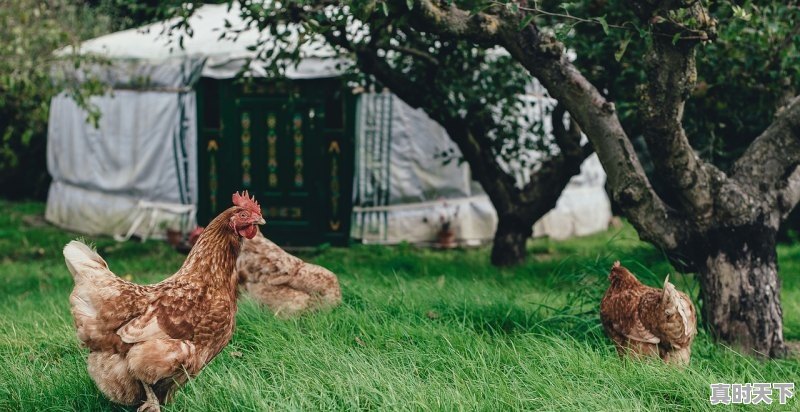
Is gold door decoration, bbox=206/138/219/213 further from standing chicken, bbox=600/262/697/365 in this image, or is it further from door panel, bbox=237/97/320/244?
standing chicken, bbox=600/262/697/365

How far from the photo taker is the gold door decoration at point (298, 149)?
10.4m

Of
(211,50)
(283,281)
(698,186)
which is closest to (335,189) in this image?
(211,50)

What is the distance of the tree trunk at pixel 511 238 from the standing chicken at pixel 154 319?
4.87 meters

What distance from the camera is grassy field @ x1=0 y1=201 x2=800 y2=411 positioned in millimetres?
3756

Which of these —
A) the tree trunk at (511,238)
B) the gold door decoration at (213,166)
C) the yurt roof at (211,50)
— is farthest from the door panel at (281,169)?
the tree trunk at (511,238)

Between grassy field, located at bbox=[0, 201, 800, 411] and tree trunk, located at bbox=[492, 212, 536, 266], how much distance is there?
1781 millimetres

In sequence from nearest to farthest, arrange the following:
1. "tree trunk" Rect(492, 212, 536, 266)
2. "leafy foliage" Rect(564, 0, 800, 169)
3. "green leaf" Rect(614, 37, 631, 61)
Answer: "green leaf" Rect(614, 37, 631, 61)
"leafy foliage" Rect(564, 0, 800, 169)
"tree trunk" Rect(492, 212, 536, 266)

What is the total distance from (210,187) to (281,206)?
0.88 m

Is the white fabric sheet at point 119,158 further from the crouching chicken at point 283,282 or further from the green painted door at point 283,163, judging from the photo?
the crouching chicken at point 283,282

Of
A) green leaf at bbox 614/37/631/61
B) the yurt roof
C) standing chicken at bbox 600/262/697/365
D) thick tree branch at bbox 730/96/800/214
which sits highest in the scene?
the yurt roof

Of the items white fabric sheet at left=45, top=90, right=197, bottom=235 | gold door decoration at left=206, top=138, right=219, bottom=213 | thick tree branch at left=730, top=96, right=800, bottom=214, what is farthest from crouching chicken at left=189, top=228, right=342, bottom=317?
white fabric sheet at left=45, top=90, right=197, bottom=235

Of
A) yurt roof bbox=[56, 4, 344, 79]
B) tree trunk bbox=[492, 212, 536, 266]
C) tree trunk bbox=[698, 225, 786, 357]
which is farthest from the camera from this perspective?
yurt roof bbox=[56, 4, 344, 79]

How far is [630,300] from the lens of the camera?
4.55 m

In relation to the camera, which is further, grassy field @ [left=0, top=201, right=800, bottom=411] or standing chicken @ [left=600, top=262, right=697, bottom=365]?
standing chicken @ [left=600, top=262, right=697, bottom=365]
